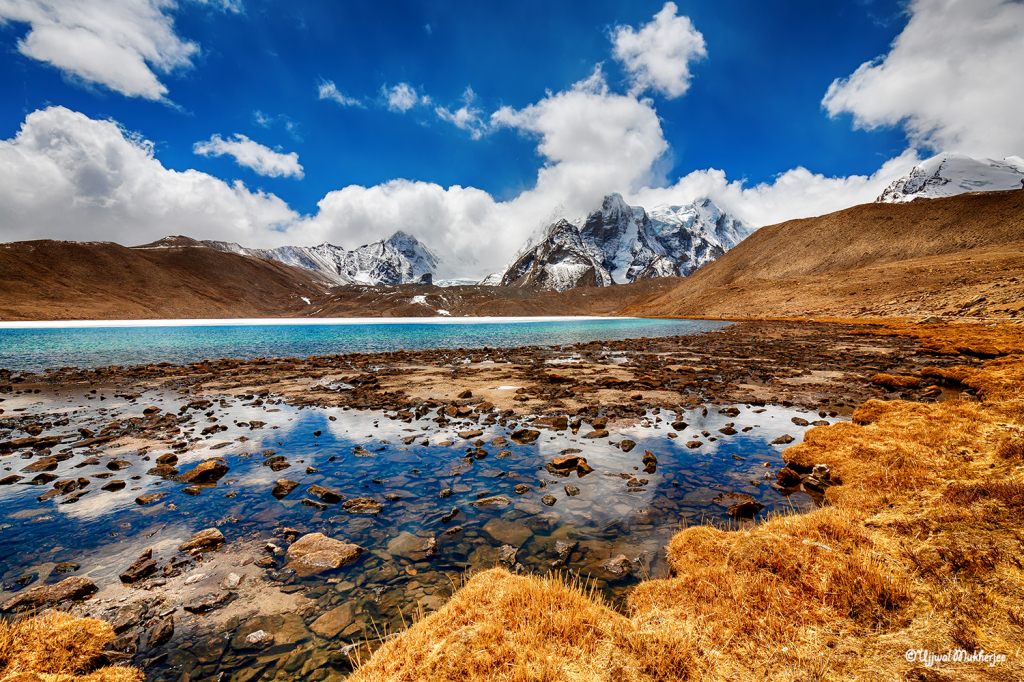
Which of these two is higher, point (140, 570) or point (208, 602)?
point (140, 570)

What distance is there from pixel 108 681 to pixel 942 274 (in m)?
124

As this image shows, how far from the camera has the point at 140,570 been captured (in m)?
6.51

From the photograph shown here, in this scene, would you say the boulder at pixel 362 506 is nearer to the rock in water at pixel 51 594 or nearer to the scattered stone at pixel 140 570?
the scattered stone at pixel 140 570

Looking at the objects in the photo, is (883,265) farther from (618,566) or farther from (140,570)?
(140,570)

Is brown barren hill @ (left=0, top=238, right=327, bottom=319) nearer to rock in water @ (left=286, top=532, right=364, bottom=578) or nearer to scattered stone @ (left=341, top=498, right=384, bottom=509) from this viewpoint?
scattered stone @ (left=341, top=498, right=384, bottom=509)

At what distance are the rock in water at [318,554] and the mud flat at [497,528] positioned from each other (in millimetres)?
47

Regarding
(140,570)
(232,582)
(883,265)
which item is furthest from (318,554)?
(883,265)

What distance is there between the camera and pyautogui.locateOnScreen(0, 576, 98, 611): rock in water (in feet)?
18.9

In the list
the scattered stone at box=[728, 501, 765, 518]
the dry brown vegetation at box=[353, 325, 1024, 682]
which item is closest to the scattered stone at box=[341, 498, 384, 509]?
the dry brown vegetation at box=[353, 325, 1024, 682]

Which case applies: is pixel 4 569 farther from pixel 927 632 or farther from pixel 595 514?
pixel 927 632

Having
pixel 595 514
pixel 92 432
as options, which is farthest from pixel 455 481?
pixel 92 432

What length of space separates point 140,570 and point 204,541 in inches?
37.2

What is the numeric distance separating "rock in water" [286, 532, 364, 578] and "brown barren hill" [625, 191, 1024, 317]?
77276 mm

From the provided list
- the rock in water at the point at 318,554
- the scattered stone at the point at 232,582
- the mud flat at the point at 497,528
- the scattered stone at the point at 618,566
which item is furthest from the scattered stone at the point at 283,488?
the scattered stone at the point at 618,566
